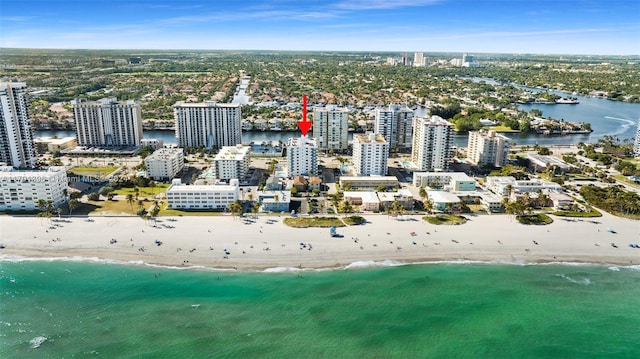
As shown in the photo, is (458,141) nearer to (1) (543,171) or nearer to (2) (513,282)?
(1) (543,171)

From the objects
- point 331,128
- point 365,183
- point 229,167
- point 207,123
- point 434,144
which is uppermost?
point 207,123

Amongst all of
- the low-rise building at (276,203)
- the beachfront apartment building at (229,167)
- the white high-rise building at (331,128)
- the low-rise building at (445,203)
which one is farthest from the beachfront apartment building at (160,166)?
the low-rise building at (445,203)

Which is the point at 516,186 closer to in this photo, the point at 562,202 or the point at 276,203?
the point at 562,202

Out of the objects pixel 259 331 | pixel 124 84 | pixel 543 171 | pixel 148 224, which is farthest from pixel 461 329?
pixel 124 84

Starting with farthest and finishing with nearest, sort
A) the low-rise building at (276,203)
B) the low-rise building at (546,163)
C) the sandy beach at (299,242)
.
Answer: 1. the low-rise building at (546,163)
2. the low-rise building at (276,203)
3. the sandy beach at (299,242)

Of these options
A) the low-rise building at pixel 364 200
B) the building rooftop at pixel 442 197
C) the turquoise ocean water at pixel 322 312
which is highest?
the building rooftop at pixel 442 197

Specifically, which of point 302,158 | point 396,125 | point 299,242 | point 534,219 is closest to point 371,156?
point 302,158

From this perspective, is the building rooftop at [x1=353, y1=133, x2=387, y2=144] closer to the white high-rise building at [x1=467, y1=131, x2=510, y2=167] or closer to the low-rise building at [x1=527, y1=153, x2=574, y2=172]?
the white high-rise building at [x1=467, y1=131, x2=510, y2=167]

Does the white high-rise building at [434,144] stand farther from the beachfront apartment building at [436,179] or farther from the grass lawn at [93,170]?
the grass lawn at [93,170]
